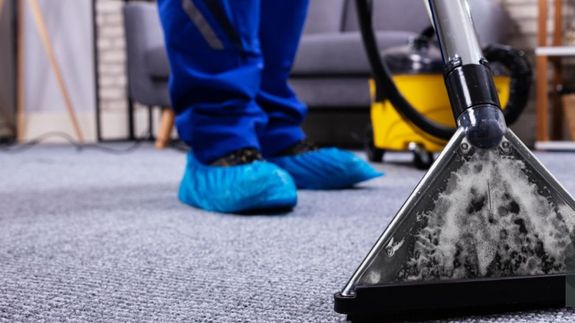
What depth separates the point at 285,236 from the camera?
744 millimetres

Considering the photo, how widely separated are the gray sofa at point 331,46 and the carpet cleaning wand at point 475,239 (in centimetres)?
190

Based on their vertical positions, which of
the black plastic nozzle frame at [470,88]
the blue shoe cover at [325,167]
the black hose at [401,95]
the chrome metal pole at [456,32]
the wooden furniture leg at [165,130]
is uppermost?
the chrome metal pole at [456,32]

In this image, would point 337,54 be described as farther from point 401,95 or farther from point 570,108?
point 401,95

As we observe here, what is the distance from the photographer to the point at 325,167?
116cm

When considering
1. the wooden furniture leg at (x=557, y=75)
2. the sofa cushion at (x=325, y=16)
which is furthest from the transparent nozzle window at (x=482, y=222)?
the sofa cushion at (x=325, y=16)

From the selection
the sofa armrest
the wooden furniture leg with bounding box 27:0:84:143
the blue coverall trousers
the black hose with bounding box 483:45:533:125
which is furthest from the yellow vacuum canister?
the wooden furniture leg with bounding box 27:0:84:143

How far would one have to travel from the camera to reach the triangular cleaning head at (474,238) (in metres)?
0.40

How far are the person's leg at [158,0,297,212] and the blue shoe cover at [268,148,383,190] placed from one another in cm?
19

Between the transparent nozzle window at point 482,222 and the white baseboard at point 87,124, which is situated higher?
the transparent nozzle window at point 482,222

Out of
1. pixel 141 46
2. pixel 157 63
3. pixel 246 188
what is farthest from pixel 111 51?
pixel 246 188

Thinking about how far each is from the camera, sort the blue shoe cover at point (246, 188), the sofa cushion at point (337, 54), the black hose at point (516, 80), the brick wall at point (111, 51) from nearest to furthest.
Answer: the blue shoe cover at point (246, 188)
the black hose at point (516, 80)
the sofa cushion at point (337, 54)
the brick wall at point (111, 51)

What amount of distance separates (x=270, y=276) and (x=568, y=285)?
0.23 m

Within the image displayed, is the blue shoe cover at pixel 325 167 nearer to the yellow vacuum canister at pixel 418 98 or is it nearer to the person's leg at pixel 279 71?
the person's leg at pixel 279 71

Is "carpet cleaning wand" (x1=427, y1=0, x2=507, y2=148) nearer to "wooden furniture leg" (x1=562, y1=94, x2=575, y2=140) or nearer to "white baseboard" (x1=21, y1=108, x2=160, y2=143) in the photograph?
"wooden furniture leg" (x1=562, y1=94, x2=575, y2=140)
